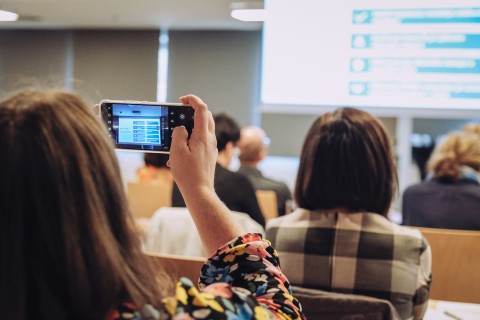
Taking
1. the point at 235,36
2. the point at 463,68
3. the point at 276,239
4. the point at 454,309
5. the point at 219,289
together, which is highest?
the point at 235,36

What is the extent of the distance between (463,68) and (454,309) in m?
0.86

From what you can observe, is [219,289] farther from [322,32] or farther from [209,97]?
[209,97]

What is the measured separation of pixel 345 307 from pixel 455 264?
1.04 metres

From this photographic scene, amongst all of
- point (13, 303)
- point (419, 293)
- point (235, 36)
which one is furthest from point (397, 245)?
point (235, 36)

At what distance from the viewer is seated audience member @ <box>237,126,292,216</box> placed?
3.48 meters

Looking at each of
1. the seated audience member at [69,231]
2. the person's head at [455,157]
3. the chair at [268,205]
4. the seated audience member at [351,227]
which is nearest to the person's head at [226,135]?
the chair at [268,205]

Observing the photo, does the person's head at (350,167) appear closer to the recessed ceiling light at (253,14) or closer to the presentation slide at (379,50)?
the presentation slide at (379,50)

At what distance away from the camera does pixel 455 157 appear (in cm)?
274

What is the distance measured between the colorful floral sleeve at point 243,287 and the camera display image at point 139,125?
23 centimetres

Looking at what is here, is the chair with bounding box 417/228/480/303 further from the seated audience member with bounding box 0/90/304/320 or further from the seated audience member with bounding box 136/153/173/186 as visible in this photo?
the seated audience member with bounding box 136/153/173/186

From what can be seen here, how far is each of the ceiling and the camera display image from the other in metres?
1.09

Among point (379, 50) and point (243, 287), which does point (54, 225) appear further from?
point (379, 50)

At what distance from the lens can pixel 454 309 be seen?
1617 mm

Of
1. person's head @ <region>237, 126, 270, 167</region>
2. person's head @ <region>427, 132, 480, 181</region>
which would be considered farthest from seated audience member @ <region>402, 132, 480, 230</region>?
person's head @ <region>237, 126, 270, 167</region>
